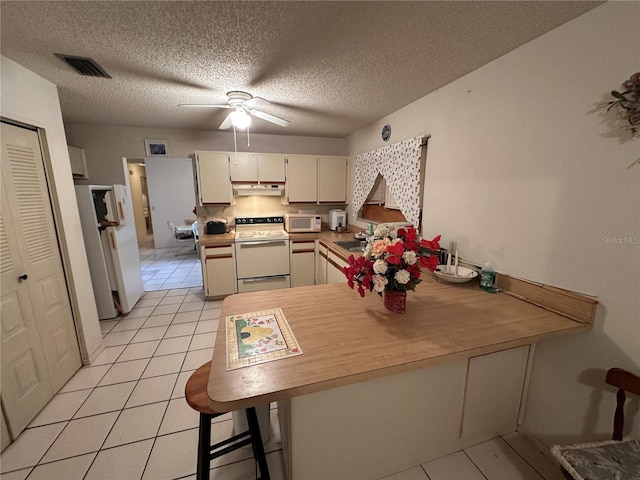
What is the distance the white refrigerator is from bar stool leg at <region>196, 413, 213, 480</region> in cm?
259

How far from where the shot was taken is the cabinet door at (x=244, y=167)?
11.0 feet

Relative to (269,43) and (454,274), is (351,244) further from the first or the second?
(269,43)

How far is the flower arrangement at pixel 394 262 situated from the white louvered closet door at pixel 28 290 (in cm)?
207

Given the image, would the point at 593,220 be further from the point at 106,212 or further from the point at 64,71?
the point at 106,212

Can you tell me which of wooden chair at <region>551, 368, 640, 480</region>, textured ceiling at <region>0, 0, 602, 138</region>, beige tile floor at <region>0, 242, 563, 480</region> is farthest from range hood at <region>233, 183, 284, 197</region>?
wooden chair at <region>551, 368, 640, 480</region>

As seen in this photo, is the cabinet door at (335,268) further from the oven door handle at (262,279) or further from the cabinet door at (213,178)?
→ the cabinet door at (213,178)

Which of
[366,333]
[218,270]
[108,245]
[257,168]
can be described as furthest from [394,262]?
[108,245]

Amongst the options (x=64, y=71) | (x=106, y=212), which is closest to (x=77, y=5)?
(x=64, y=71)

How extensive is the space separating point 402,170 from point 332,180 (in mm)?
1489

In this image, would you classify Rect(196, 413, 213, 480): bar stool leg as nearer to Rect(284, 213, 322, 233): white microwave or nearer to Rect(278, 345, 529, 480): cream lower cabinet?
Rect(278, 345, 529, 480): cream lower cabinet

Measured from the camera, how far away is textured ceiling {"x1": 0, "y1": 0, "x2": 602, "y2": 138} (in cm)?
113

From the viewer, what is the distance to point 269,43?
1.38 m

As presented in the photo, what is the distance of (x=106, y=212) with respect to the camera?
2.79 metres

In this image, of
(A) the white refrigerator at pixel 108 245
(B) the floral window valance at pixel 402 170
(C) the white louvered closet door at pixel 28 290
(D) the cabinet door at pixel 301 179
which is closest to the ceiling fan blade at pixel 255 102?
(D) the cabinet door at pixel 301 179
